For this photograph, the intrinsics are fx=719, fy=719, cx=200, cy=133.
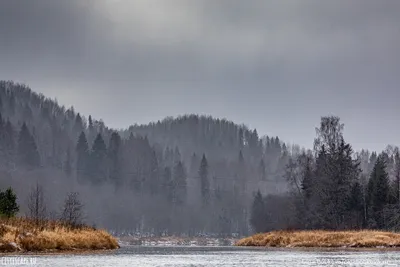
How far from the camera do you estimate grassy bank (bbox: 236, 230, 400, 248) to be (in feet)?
221

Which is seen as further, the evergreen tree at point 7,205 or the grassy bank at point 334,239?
the grassy bank at point 334,239

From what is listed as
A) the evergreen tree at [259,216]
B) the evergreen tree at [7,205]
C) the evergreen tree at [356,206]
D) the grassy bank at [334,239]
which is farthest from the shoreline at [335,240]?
the evergreen tree at [259,216]

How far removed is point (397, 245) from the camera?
66375mm

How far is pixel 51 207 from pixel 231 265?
16428 cm

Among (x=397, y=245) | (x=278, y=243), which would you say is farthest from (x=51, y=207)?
(x=397, y=245)

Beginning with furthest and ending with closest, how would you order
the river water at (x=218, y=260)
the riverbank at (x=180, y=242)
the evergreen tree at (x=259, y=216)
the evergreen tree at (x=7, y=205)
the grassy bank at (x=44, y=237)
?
1. the evergreen tree at (x=259, y=216)
2. the riverbank at (x=180, y=242)
3. the evergreen tree at (x=7, y=205)
4. the grassy bank at (x=44, y=237)
5. the river water at (x=218, y=260)

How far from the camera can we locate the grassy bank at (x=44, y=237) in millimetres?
43625

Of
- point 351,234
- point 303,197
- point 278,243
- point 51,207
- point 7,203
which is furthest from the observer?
point 51,207

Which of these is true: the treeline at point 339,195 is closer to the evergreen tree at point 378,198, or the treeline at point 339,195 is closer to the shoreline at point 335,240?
the evergreen tree at point 378,198

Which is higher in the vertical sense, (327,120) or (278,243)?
(327,120)

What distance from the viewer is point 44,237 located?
46.7m

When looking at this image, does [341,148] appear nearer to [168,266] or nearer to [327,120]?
[327,120]

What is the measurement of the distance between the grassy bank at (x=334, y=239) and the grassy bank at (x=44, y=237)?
22.9 m

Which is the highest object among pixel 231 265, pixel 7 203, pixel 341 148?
pixel 341 148
